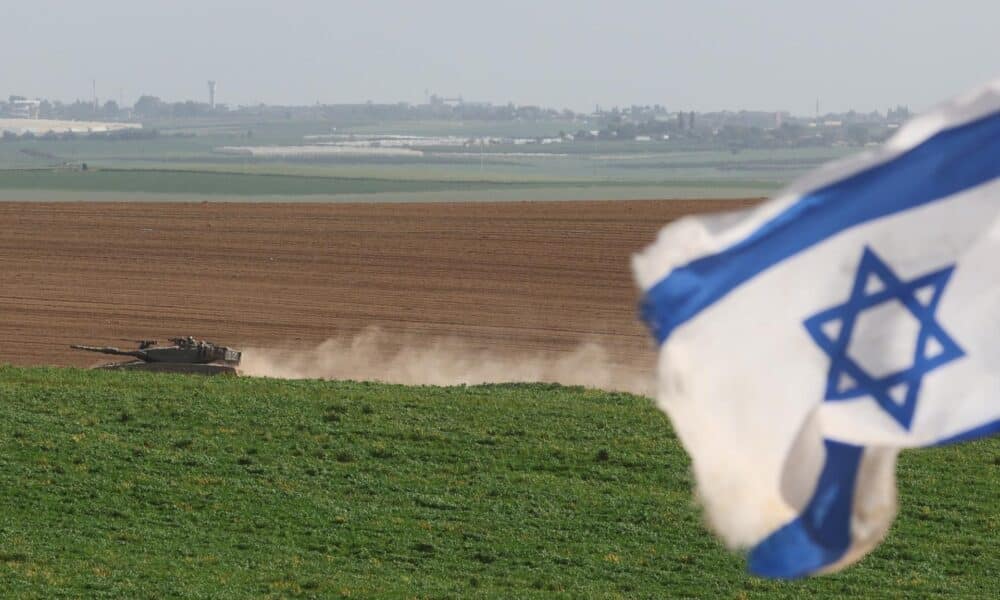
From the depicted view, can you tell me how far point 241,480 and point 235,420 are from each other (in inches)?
126

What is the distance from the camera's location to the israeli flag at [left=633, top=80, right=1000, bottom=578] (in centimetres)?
676

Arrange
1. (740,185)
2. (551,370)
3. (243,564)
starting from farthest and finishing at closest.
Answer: (740,185) → (551,370) → (243,564)

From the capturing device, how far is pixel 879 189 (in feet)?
22.5

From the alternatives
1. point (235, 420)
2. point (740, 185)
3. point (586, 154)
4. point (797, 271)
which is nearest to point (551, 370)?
point (235, 420)

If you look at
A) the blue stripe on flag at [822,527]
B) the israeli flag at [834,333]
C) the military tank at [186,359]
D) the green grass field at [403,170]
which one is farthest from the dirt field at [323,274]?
the blue stripe on flag at [822,527]

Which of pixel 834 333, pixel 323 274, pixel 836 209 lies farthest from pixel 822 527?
pixel 323 274

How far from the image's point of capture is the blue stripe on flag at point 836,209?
22.2 feet

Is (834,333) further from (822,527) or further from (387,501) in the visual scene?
(387,501)

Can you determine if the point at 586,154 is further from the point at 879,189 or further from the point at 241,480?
the point at 879,189

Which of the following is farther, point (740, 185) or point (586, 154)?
point (586, 154)

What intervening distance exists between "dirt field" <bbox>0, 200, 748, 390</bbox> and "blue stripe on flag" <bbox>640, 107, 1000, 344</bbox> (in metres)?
31.8

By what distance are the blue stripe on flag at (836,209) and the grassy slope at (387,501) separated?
11.0 meters

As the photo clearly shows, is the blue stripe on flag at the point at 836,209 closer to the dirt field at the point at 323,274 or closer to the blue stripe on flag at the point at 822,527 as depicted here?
the blue stripe on flag at the point at 822,527

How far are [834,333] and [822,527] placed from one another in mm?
775
